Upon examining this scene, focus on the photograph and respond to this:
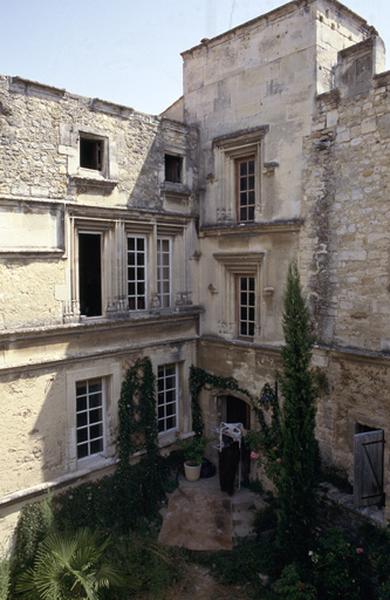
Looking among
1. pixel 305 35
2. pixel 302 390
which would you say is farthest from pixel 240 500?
pixel 305 35

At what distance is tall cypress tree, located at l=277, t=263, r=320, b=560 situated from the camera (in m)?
8.27

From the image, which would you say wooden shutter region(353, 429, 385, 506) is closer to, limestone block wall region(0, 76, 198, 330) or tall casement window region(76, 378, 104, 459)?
tall casement window region(76, 378, 104, 459)

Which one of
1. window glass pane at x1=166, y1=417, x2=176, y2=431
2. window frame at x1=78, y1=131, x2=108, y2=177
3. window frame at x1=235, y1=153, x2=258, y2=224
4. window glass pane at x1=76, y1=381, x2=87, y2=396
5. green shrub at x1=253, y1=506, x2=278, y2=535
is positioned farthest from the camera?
window glass pane at x1=166, y1=417, x2=176, y2=431

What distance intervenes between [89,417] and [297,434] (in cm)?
477

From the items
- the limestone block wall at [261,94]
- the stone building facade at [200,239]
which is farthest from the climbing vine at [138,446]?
the limestone block wall at [261,94]

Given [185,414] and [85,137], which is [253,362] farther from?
[85,137]

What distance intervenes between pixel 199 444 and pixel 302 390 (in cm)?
475

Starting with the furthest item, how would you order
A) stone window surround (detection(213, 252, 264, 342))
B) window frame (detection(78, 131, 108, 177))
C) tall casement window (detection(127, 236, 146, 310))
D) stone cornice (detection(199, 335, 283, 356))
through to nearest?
1. stone window surround (detection(213, 252, 264, 342))
2. tall casement window (detection(127, 236, 146, 310))
3. stone cornice (detection(199, 335, 283, 356))
4. window frame (detection(78, 131, 108, 177))

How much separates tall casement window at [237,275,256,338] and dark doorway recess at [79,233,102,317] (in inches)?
145

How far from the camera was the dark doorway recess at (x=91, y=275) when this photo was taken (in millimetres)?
10711

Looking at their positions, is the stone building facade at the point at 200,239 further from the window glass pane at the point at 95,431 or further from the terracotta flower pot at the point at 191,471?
the terracotta flower pot at the point at 191,471

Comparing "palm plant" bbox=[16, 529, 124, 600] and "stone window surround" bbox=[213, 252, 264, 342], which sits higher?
"stone window surround" bbox=[213, 252, 264, 342]

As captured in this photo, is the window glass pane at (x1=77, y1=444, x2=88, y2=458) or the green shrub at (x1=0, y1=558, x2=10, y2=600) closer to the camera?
the green shrub at (x1=0, y1=558, x2=10, y2=600)

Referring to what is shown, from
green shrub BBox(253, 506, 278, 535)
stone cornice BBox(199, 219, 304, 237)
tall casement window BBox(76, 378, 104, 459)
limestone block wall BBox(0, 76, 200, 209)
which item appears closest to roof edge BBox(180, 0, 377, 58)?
limestone block wall BBox(0, 76, 200, 209)
